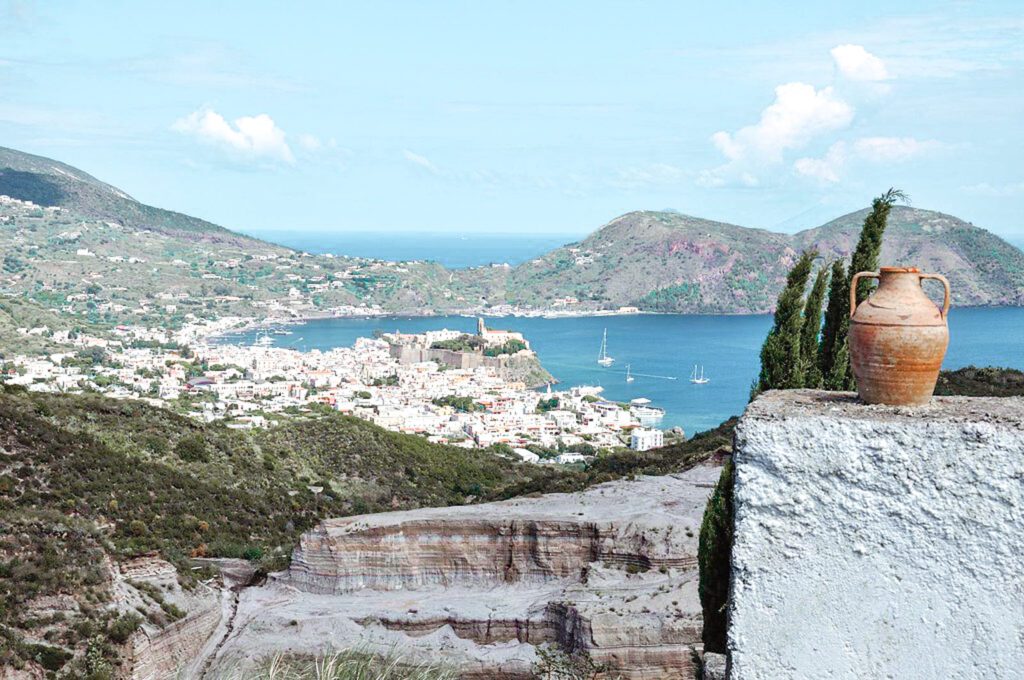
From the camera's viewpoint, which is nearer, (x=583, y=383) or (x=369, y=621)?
(x=369, y=621)

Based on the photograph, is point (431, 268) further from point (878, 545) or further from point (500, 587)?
point (878, 545)

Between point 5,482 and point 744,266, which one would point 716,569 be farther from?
point 744,266

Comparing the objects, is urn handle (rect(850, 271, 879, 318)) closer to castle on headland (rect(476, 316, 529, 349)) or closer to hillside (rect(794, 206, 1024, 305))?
castle on headland (rect(476, 316, 529, 349))

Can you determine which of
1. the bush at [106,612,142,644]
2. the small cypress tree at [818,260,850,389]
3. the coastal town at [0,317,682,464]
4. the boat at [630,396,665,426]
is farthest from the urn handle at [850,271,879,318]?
the boat at [630,396,665,426]

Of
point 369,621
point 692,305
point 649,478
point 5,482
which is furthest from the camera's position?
point 692,305

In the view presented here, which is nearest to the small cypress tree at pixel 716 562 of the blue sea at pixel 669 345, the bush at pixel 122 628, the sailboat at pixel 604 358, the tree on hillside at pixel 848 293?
the tree on hillside at pixel 848 293

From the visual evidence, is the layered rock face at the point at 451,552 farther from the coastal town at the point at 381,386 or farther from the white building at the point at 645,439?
the white building at the point at 645,439

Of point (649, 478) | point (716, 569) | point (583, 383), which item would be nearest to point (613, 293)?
point (583, 383)
